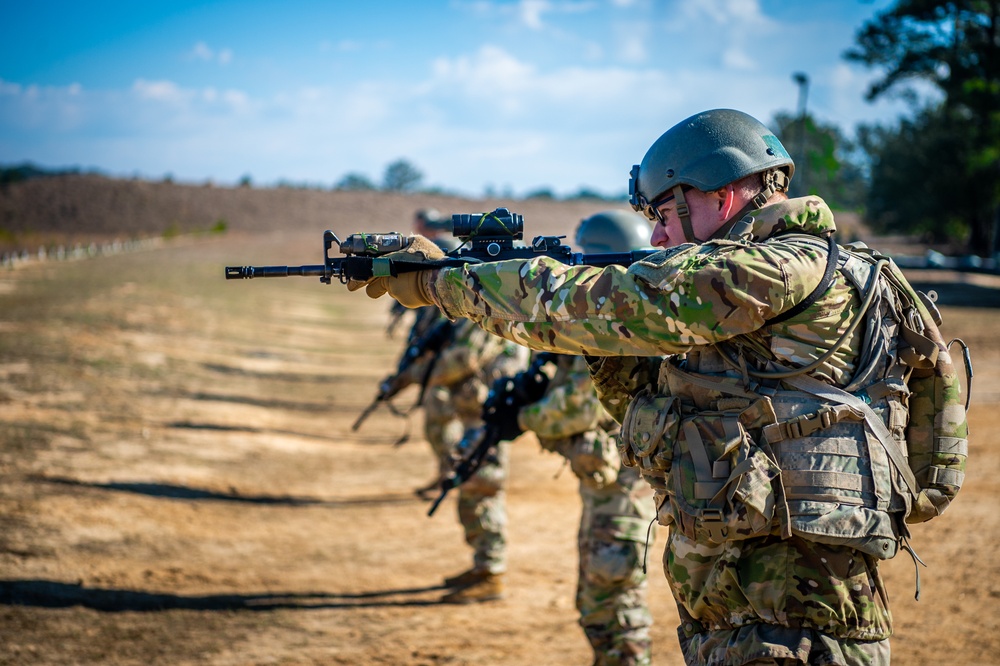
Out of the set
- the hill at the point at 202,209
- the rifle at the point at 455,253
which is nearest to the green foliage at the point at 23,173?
the hill at the point at 202,209

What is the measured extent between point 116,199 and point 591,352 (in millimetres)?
71353

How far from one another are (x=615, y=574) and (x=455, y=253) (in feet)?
7.41

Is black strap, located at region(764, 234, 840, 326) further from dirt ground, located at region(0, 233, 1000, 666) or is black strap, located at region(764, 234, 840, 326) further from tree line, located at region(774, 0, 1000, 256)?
tree line, located at region(774, 0, 1000, 256)

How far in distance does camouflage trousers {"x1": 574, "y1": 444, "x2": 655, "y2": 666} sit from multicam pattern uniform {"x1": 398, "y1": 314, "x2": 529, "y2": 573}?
1.68 m

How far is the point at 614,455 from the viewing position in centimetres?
500

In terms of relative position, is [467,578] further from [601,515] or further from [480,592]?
[601,515]

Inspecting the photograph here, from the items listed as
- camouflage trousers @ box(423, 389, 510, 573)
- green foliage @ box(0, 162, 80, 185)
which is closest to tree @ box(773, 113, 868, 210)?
camouflage trousers @ box(423, 389, 510, 573)

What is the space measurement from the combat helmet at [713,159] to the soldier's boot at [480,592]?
4476mm

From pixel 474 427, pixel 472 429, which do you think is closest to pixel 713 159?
pixel 472 429

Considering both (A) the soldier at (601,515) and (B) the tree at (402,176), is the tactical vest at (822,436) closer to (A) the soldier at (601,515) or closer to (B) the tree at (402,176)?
(A) the soldier at (601,515)

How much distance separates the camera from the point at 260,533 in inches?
327

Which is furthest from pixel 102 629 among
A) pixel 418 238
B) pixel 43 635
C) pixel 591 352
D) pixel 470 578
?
pixel 591 352

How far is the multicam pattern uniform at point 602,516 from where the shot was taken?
4.77 metres

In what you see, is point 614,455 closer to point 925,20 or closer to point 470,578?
point 470,578
